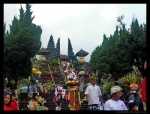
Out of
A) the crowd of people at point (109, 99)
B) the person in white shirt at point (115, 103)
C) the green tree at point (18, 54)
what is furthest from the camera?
the green tree at point (18, 54)

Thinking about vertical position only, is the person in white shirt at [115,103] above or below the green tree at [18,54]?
below

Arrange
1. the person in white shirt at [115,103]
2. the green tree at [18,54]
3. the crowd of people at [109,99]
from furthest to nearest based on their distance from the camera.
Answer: the green tree at [18,54] < the person in white shirt at [115,103] < the crowd of people at [109,99]

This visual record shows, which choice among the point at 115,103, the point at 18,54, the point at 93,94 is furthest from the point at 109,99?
the point at 18,54

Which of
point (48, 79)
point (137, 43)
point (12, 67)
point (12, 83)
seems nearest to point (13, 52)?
point (12, 67)

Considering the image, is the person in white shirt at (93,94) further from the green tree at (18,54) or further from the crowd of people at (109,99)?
the green tree at (18,54)

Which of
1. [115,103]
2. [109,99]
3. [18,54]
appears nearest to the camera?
[115,103]

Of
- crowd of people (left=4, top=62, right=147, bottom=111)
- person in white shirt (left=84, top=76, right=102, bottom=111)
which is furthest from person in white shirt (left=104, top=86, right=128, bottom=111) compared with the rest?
person in white shirt (left=84, top=76, right=102, bottom=111)

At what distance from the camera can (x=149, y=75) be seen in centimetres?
221

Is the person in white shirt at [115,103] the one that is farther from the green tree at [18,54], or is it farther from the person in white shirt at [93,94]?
the green tree at [18,54]

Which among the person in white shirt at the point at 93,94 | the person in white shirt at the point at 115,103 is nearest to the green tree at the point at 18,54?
the person in white shirt at the point at 93,94

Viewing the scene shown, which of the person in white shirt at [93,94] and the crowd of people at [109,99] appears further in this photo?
the person in white shirt at [93,94]

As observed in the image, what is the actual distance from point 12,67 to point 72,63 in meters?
25.9

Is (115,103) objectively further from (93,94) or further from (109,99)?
(93,94)

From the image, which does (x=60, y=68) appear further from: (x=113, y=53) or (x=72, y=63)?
(x=113, y=53)
